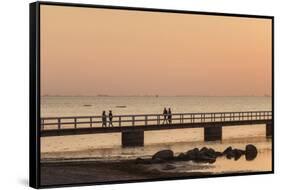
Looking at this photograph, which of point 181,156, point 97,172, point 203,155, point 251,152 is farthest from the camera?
point 251,152

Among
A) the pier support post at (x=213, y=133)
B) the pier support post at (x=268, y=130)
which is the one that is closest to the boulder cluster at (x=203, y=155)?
the pier support post at (x=213, y=133)

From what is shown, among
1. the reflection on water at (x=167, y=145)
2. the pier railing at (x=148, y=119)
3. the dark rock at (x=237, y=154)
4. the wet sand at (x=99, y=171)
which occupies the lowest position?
the wet sand at (x=99, y=171)

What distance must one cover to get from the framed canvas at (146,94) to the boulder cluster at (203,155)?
0.01 meters

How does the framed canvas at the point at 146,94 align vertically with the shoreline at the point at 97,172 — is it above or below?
above

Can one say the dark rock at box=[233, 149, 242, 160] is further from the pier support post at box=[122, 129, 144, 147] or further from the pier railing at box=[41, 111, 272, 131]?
the pier support post at box=[122, 129, 144, 147]

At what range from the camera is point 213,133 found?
9.63 m

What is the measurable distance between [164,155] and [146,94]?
0.71 m

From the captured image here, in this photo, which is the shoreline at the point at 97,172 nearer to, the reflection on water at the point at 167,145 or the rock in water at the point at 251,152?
the reflection on water at the point at 167,145

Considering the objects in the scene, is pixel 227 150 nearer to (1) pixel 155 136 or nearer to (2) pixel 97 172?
(1) pixel 155 136

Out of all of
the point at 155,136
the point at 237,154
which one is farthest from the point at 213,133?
the point at 155,136

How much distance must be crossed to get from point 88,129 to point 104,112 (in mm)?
253

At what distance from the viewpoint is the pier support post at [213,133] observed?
376 inches

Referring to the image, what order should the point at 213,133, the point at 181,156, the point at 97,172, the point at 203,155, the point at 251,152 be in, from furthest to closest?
the point at 251,152 → the point at 213,133 → the point at 203,155 → the point at 181,156 → the point at 97,172

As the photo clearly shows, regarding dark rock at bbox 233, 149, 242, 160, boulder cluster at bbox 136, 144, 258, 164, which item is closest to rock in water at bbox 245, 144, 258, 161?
boulder cluster at bbox 136, 144, 258, 164
